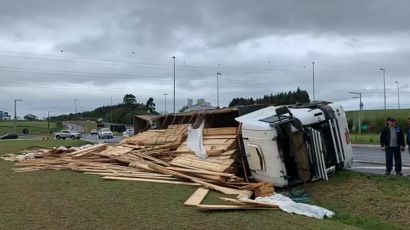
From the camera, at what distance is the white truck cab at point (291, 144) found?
1176 cm

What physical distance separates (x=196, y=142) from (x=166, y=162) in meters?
1.01

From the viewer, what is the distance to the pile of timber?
11.7 meters

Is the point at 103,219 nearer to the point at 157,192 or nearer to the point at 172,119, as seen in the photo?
the point at 157,192

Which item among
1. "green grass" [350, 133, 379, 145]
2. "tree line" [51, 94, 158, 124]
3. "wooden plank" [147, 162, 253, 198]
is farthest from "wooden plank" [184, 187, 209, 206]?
"tree line" [51, 94, 158, 124]

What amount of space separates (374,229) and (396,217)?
37.8 inches

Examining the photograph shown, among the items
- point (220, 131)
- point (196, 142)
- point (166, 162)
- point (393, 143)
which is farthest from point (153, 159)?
point (393, 143)

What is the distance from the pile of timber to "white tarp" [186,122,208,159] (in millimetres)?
123

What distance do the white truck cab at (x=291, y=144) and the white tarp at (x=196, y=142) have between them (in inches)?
66.5

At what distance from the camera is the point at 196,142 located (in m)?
15.0

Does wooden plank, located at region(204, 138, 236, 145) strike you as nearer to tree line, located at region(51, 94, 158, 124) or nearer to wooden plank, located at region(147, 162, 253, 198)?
wooden plank, located at region(147, 162, 253, 198)

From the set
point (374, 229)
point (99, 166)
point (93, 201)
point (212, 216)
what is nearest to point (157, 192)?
point (93, 201)

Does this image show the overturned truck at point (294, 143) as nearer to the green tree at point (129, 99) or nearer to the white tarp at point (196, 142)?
the white tarp at point (196, 142)

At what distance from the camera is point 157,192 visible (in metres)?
10.6

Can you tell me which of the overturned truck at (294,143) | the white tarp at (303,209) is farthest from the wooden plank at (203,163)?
the white tarp at (303,209)
